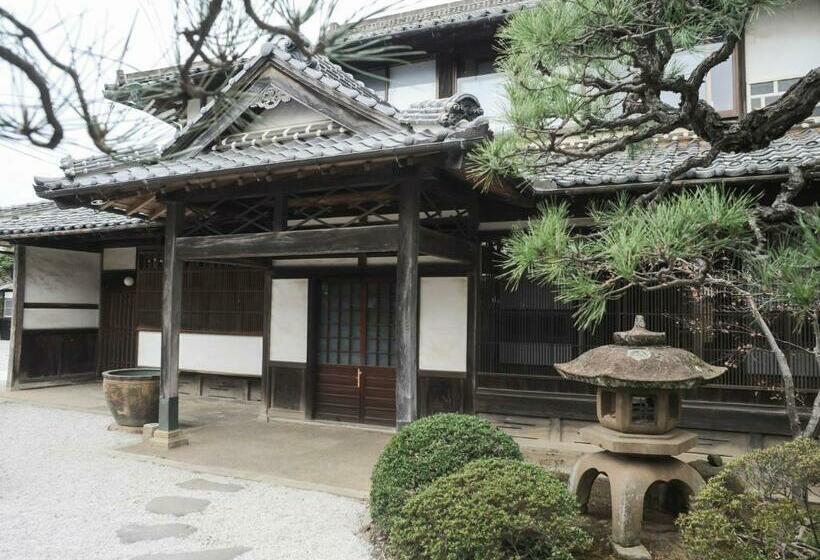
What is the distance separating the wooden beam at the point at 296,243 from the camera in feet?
19.2

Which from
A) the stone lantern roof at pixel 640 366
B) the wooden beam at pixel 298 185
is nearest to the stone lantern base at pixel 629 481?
the stone lantern roof at pixel 640 366

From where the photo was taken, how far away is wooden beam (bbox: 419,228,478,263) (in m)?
6.05

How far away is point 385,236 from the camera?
19.1 ft

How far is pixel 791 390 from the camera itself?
13.0 feet

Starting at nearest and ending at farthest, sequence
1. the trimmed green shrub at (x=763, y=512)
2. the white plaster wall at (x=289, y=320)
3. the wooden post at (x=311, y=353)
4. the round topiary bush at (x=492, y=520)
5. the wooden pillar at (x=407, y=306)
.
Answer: the trimmed green shrub at (x=763, y=512)
the round topiary bush at (x=492, y=520)
the wooden pillar at (x=407, y=306)
the wooden post at (x=311, y=353)
the white plaster wall at (x=289, y=320)

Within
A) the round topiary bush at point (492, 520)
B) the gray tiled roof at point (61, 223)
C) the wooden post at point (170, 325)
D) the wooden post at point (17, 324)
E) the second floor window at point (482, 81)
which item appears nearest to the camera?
the round topiary bush at point (492, 520)

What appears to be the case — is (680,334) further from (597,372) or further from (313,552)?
(313,552)

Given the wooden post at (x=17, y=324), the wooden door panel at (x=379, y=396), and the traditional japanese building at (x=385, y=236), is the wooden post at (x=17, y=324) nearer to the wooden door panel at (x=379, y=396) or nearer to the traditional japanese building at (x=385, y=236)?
the traditional japanese building at (x=385, y=236)

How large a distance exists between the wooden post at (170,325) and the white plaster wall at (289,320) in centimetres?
196

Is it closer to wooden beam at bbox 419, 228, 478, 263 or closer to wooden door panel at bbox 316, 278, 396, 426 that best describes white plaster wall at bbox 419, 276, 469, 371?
wooden beam at bbox 419, 228, 478, 263

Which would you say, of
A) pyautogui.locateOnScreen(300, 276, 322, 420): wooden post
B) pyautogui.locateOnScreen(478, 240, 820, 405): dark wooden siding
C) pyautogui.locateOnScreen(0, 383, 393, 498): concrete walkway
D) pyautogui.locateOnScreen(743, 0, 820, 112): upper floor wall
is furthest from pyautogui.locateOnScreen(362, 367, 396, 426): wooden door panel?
pyautogui.locateOnScreen(743, 0, 820, 112): upper floor wall

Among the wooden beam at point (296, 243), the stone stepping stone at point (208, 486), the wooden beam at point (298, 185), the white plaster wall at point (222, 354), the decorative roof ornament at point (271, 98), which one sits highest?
the decorative roof ornament at point (271, 98)

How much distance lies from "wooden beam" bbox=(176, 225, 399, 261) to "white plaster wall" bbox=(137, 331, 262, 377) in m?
3.38

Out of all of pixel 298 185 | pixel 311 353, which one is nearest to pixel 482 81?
pixel 298 185
